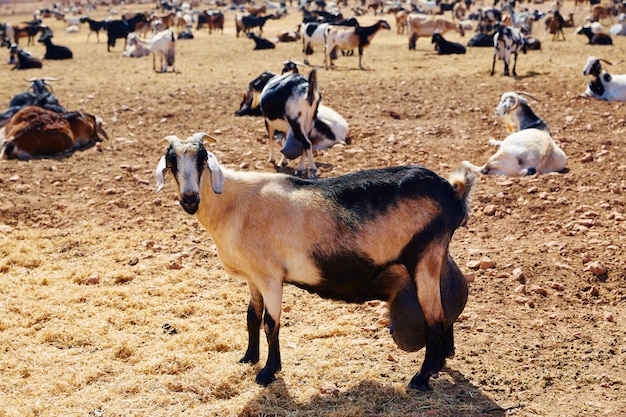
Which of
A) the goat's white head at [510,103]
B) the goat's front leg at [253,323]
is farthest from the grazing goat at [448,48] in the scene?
the goat's front leg at [253,323]

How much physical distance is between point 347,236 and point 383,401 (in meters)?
1.19

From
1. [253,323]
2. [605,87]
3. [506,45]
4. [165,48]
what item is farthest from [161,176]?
[165,48]

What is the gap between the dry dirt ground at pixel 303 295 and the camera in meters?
5.18

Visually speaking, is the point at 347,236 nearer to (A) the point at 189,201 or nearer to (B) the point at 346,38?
(A) the point at 189,201

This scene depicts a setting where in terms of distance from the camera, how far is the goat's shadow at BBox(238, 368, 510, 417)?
16.1 feet

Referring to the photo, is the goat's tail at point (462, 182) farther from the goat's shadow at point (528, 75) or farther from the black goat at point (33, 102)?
the goat's shadow at point (528, 75)

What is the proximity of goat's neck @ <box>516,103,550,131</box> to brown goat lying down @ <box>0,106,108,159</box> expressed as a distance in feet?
23.1

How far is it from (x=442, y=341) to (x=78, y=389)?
8.94 feet

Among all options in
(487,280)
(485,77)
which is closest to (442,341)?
(487,280)

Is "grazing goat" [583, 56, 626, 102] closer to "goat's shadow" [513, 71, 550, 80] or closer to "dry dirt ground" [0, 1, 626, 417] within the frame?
"dry dirt ground" [0, 1, 626, 417]

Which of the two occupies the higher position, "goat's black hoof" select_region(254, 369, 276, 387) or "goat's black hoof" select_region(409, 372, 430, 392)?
"goat's black hoof" select_region(409, 372, 430, 392)

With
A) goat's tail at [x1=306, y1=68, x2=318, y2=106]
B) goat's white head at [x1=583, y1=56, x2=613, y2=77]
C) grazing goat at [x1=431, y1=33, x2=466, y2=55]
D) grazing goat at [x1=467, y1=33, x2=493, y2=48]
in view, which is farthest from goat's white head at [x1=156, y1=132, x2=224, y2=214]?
grazing goat at [x1=467, y1=33, x2=493, y2=48]

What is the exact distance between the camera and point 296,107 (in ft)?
34.4

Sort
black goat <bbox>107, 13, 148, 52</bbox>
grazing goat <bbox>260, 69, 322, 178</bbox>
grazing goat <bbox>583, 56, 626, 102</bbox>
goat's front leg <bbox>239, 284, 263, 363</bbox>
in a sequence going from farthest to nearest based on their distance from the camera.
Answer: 1. black goat <bbox>107, 13, 148, 52</bbox>
2. grazing goat <bbox>583, 56, 626, 102</bbox>
3. grazing goat <bbox>260, 69, 322, 178</bbox>
4. goat's front leg <bbox>239, 284, 263, 363</bbox>
